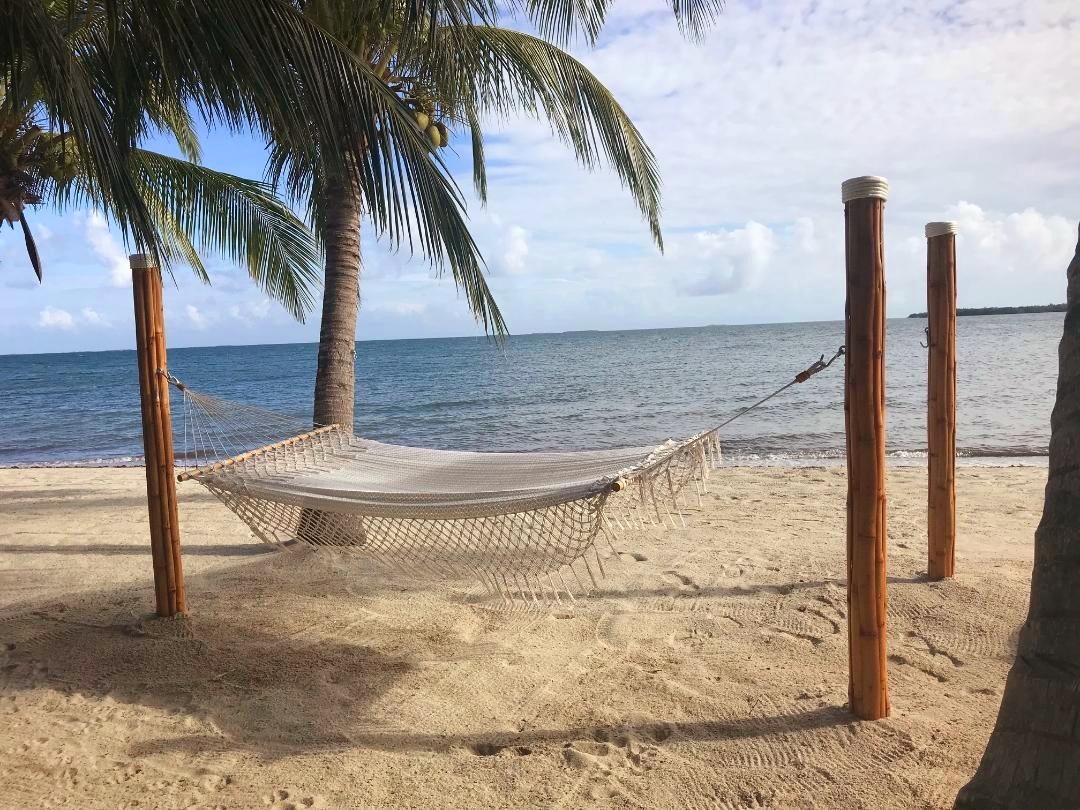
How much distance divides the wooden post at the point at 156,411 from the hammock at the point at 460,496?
0.08m

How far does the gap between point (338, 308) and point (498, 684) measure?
1996 mm

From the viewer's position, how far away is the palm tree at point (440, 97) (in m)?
3.23

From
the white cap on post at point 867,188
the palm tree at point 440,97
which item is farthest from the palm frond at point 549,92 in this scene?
the white cap on post at point 867,188

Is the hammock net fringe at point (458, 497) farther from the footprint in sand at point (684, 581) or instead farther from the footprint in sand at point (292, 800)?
the footprint in sand at point (292, 800)

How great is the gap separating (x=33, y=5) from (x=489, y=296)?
1.46m

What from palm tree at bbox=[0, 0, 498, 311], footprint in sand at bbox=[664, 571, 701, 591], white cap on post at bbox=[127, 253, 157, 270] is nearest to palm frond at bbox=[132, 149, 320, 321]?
palm tree at bbox=[0, 0, 498, 311]

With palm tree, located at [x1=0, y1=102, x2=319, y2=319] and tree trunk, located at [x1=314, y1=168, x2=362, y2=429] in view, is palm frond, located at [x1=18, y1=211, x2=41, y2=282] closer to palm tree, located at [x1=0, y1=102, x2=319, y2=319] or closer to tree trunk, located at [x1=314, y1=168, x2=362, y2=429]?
palm tree, located at [x1=0, y1=102, x2=319, y2=319]

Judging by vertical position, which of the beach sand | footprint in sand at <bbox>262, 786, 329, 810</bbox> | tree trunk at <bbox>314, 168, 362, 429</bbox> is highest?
tree trunk at <bbox>314, 168, 362, 429</bbox>

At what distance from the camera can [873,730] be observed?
5.81 feet

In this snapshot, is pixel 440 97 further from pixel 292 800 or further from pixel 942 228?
pixel 292 800

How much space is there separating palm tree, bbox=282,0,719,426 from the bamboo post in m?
1.36

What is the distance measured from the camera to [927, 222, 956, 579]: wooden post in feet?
8.50

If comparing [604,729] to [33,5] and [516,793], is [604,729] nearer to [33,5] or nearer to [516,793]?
[516,793]

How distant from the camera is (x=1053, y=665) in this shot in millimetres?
1153
